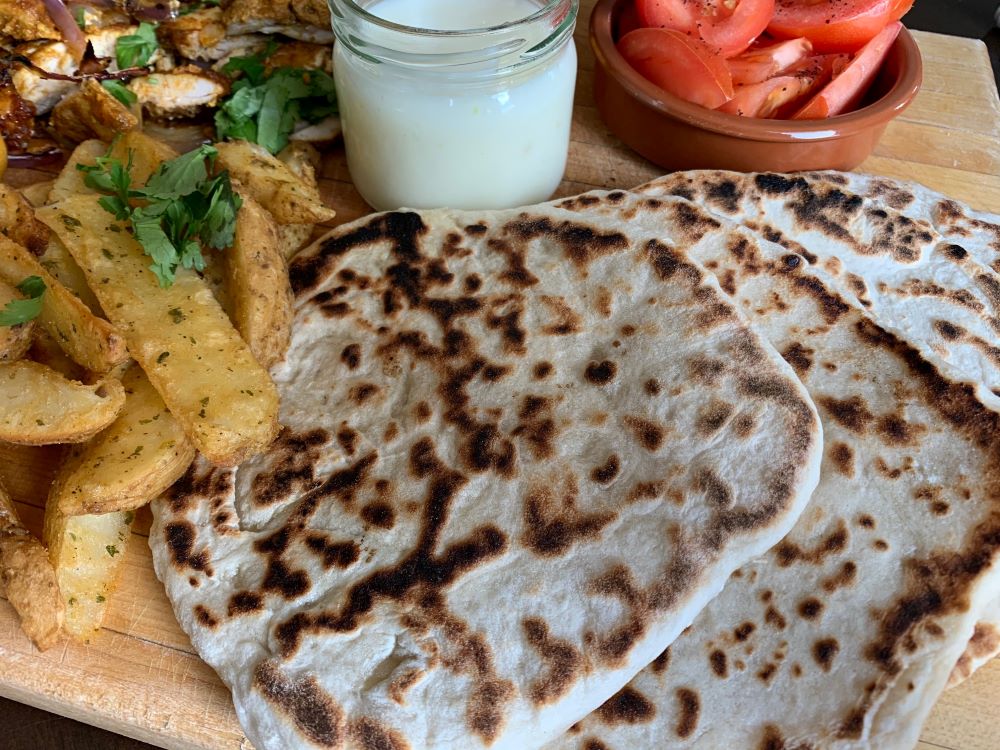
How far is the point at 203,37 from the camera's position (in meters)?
3.23

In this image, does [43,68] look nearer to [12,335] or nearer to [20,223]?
[20,223]

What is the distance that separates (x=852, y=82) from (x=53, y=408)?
9.52 feet

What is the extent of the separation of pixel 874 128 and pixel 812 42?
1.48 ft

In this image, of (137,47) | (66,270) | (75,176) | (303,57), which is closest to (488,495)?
(66,270)

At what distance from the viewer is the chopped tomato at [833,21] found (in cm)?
316

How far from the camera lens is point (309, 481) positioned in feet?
7.64

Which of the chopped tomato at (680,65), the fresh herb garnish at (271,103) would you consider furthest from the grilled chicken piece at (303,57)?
the chopped tomato at (680,65)

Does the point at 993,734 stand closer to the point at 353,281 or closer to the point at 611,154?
the point at 353,281

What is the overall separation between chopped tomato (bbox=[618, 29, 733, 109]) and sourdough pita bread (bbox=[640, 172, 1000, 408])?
1.37 ft

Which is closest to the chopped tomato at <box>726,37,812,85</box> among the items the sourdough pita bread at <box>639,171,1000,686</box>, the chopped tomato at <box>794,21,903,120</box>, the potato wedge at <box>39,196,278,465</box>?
the chopped tomato at <box>794,21,903,120</box>

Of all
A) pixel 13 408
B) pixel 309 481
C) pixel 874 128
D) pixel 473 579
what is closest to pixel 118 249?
pixel 13 408

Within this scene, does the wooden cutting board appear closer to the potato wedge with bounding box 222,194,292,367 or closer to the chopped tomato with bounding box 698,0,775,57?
the potato wedge with bounding box 222,194,292,367

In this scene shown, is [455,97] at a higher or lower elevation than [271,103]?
higher

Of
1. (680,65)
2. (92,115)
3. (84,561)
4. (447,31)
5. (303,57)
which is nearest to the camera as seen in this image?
(84,561)
